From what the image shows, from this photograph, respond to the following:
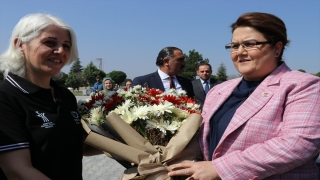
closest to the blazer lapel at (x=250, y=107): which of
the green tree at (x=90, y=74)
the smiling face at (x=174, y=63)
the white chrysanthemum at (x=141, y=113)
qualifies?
the white chrysanthemum at (x=141, y=113)

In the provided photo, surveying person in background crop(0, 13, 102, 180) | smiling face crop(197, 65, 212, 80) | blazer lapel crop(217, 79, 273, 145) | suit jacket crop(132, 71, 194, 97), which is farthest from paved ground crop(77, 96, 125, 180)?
blazer lapel crop(217, 79, 273, 145)

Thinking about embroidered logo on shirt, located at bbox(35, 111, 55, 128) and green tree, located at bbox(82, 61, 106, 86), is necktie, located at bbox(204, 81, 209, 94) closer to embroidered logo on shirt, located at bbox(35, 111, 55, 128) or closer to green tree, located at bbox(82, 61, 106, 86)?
embroidered logo on shirt, located at bbox(35, 111, 55, 128)

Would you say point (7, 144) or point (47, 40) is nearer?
point (7, 144)

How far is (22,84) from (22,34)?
1.01 ft

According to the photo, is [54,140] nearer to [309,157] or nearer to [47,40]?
[47,40]

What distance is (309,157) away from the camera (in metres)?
1.71

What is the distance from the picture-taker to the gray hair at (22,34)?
197 centimetres

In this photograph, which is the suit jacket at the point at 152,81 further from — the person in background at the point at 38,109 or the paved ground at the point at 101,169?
the person in background at the point at 38,109

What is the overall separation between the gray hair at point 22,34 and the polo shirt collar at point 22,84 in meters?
0.04

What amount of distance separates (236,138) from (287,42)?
695 mm

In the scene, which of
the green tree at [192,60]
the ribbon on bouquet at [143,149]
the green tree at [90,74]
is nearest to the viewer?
the ribbon on bouquet at [143,149]

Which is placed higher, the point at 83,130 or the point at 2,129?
the point at 2,129

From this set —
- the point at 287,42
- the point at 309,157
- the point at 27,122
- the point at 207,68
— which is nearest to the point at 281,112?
the point at 309,157

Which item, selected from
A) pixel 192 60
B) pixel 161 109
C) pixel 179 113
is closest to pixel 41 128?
pixel 161 109
